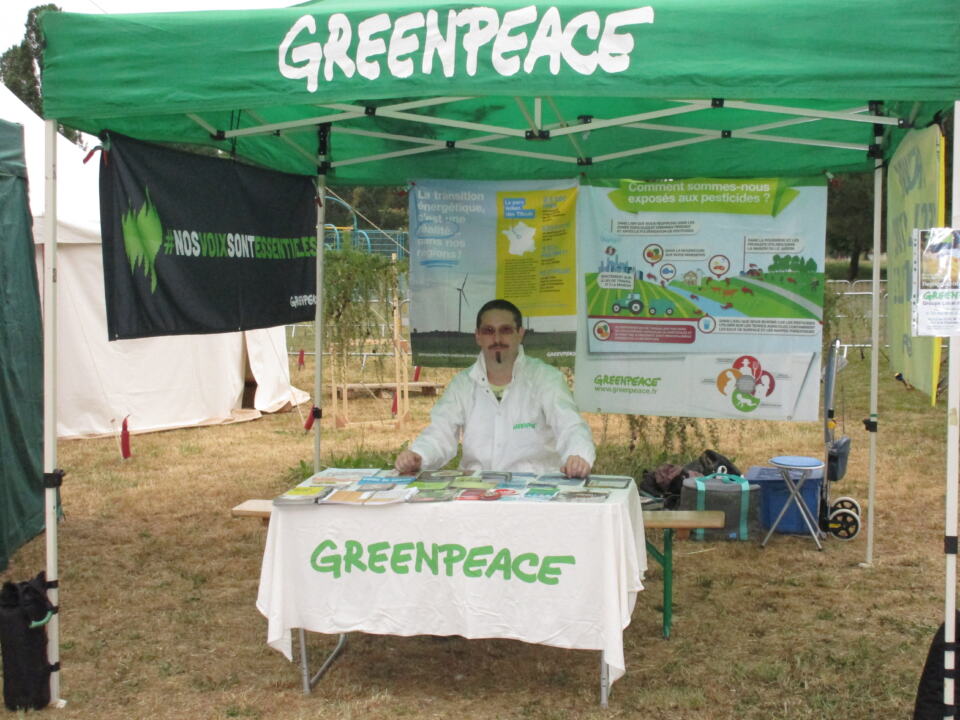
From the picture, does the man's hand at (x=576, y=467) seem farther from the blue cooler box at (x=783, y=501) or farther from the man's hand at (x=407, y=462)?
the blue cooler box at (x=783, y=501)

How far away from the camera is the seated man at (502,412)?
421 cm

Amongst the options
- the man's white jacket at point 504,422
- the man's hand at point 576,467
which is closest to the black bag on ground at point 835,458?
the man's white jacket at point 504,422

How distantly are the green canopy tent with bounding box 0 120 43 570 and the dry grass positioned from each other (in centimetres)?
28

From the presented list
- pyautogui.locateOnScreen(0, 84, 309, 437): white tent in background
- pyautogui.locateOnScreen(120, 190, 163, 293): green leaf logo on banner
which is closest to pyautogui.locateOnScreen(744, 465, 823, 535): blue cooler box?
pyautogui.locateOnScreen(120, 190, 163, 293): green leaf logo on banner

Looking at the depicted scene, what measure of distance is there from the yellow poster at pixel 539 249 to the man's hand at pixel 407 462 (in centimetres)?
164

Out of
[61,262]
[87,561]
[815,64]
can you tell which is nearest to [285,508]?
[815,64]

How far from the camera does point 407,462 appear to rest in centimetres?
399

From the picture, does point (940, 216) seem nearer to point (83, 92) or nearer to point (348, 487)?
point (348, 487)

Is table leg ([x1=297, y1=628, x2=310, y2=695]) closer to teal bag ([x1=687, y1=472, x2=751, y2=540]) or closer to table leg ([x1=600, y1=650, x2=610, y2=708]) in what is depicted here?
table leg ([x1=600, y1=650, x2=610, y2=708])

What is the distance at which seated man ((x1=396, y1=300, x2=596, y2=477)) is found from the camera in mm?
4207

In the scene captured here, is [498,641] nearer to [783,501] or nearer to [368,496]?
[368,496]

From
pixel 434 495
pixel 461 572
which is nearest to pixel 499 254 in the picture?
pixel 434 495

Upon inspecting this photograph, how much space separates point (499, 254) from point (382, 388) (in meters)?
6.99

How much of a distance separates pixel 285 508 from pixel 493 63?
1704 millimetres
